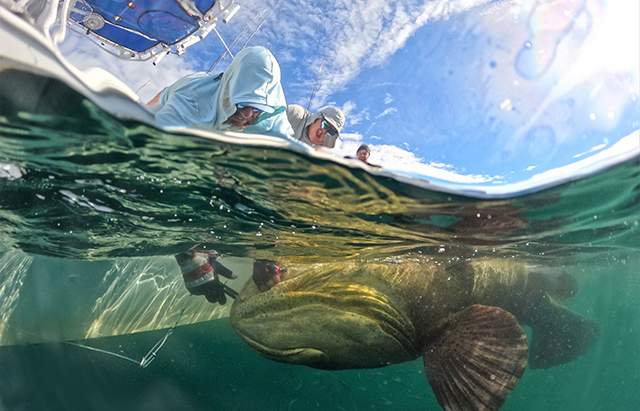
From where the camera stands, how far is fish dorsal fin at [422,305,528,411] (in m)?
4.68

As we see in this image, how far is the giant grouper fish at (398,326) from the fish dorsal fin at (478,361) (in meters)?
0.01

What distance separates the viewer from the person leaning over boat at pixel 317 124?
2590 millimetres

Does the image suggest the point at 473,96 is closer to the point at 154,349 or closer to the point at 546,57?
the point at 546,57

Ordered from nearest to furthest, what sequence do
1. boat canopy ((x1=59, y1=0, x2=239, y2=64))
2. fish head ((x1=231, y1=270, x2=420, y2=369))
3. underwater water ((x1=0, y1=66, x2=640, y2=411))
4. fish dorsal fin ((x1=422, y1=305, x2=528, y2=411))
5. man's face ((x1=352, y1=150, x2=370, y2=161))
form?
boat canopy ((x1=59, y1=0, x2=239, y2=64)) < man's face ((x1=352, y1=150, x2=370, y2=161)) < underwater water ((x1=0, y1=66, x2=640, y2=411)) < fish dorsal fin ((x1=422, y1=305, x2=528, y2=411)) < fish head ((x1=231, y1=270, x2=420, y2=369))

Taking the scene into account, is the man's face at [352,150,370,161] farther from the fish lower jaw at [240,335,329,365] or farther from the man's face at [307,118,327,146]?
the fish lower jaw at [240,335,329,365]

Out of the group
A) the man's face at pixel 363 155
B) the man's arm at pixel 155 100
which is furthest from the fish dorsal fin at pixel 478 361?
the man's arm at pixel 155 100

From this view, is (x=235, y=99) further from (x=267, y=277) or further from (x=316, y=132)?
(x=267, y=277)

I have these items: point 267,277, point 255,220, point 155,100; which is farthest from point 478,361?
point 155,100

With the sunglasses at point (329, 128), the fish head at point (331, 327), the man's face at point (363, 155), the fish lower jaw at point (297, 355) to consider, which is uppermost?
the man's face at point (363, 155)

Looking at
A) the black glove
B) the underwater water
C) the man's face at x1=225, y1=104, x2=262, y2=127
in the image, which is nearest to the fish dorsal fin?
the underwater water

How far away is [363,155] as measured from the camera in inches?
123

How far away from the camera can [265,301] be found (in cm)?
548

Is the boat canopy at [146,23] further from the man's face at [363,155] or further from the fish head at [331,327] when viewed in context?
the fish head at [331,327]

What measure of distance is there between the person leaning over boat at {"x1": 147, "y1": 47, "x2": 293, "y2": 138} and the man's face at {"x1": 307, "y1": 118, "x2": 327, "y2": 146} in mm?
195
